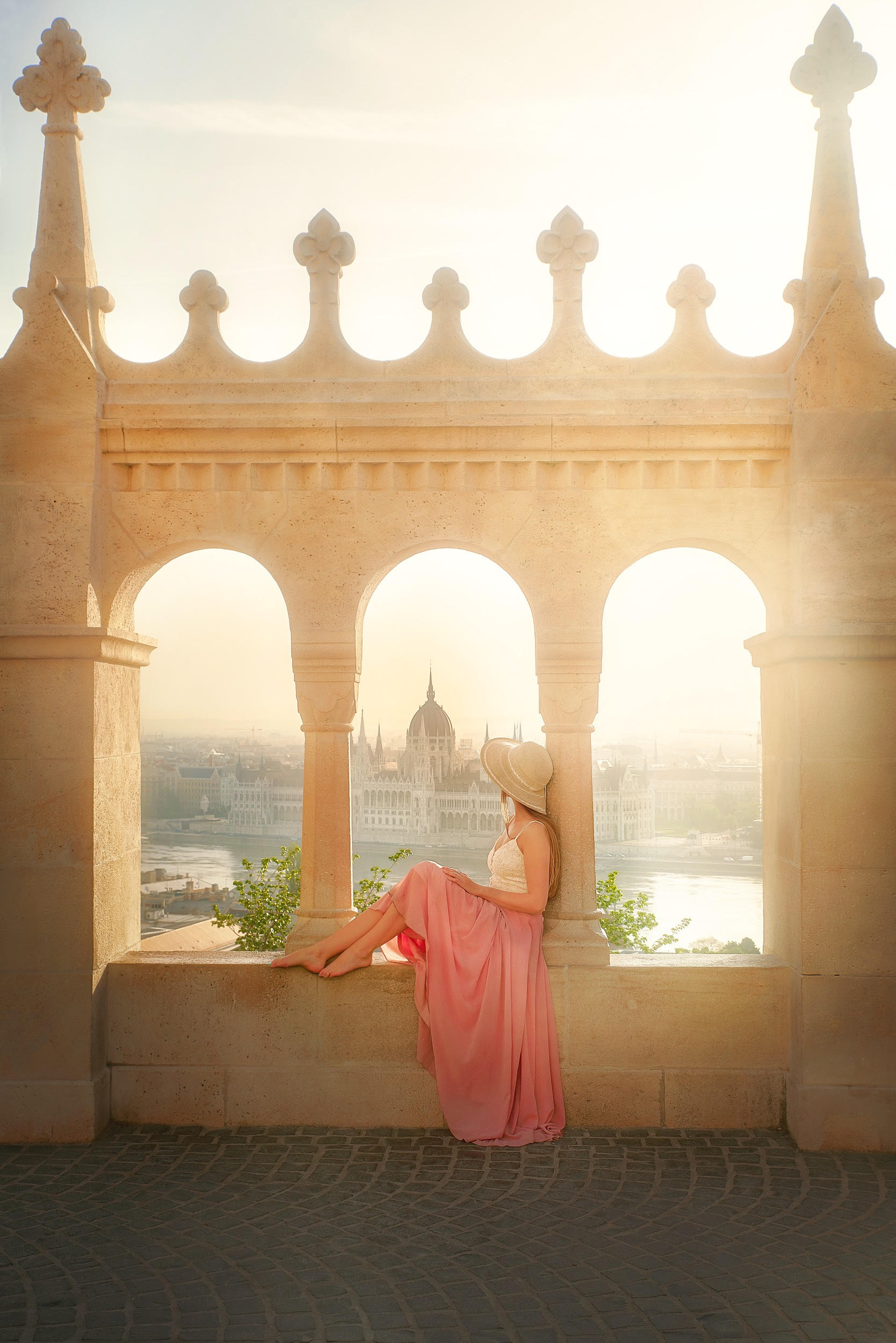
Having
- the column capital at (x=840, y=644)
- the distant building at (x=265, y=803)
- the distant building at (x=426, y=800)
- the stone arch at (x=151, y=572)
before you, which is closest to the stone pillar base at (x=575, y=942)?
the distant building at (x=426, y=800)

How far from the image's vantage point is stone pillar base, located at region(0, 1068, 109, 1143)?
16.0 ft

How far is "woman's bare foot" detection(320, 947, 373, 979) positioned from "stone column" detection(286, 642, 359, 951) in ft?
0.74

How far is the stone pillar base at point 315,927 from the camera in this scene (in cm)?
511

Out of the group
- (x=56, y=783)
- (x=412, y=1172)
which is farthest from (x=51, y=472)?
(x=412, y=1172)

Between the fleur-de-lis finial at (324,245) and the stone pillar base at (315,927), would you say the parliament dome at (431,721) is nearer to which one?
the stone pillar base at (315,927)

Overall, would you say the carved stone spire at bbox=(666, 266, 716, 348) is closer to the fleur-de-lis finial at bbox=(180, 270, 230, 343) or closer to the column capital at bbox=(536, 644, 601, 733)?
the column capital at bbox=(536, 644, 601, 733)

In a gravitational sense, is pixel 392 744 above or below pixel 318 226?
below

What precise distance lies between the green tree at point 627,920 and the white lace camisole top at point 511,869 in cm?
132

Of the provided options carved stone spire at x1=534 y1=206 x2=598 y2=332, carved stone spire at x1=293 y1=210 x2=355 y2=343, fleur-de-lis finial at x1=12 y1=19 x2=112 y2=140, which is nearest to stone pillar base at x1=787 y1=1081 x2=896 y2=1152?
carved stone spire at x1=534 y1=206 x2=598 y2=332

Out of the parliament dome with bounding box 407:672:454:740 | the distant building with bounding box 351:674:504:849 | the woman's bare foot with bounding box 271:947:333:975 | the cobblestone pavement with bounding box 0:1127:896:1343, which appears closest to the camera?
the cobblestone pavement with bounding box 0:1127:896:1343

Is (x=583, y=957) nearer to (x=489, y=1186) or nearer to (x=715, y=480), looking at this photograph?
(x=489, y=1186)

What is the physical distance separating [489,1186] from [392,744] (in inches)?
141

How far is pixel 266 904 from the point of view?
643cm

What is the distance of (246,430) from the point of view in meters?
5.12
